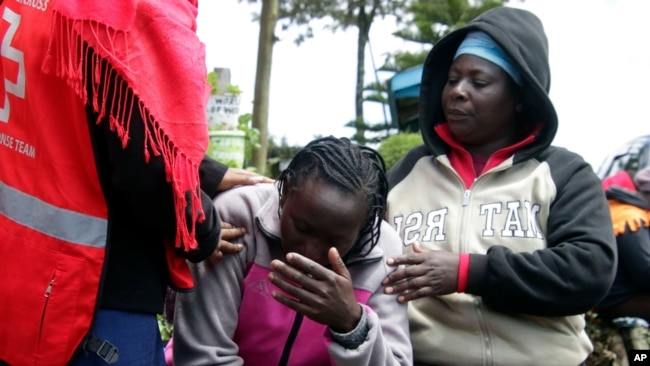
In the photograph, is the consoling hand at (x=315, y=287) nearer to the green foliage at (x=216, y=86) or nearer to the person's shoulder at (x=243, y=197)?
the person's shoulder at (x=243, y=197)

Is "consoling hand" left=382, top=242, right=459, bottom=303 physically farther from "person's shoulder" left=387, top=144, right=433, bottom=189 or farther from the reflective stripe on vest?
the reflective stripe on vest

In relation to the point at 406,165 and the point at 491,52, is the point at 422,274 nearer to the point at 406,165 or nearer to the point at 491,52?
the point at 406,165

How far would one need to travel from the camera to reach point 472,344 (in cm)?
257

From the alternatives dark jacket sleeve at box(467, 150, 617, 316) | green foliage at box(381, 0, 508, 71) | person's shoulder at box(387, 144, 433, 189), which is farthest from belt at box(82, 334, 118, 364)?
green foliage at box(381, 0, 508, 71)

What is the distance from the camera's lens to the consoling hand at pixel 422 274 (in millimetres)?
2350

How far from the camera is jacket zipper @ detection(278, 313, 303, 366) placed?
2.21 meters

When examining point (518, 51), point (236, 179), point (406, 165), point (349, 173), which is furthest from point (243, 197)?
point (518, 51)

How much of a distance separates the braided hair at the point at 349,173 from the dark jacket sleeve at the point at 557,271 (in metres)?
0.44

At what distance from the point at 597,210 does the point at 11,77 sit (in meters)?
1.88

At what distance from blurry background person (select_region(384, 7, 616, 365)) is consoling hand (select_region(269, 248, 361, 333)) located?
41 centimetres

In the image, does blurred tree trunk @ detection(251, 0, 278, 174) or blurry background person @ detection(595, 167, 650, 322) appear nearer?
blurry background person @ detection(595, 167, 650, 322)

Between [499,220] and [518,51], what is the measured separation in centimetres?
64

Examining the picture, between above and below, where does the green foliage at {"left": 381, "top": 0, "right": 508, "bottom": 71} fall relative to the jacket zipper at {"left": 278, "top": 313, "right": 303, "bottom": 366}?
above

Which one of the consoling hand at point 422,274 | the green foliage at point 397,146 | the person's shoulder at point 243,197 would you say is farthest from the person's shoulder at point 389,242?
the green foliage at point 397,146
